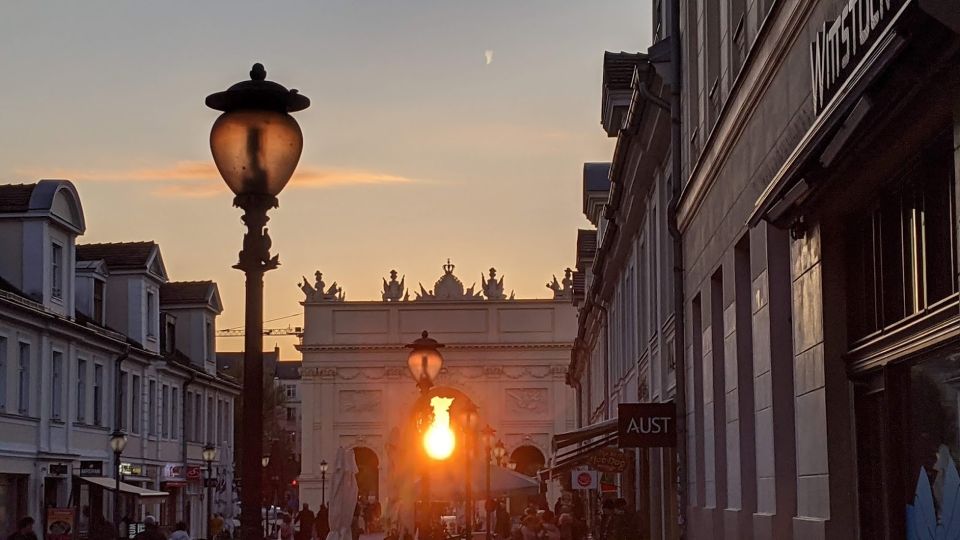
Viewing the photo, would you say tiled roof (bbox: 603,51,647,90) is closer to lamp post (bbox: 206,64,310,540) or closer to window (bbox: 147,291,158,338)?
window (bbox: 147,291,158,338)

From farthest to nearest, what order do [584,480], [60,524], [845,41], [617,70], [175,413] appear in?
[175,413] → [584,480] → [617,70] → [60,524] → [845,41]

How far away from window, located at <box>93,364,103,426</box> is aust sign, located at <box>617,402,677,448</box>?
25.1m

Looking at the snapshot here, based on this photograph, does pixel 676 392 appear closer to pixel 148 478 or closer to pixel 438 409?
pixel 438 409

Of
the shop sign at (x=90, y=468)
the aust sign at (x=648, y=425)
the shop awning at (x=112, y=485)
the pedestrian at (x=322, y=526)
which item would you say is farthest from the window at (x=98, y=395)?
the aust sign at (x=648, y=425)

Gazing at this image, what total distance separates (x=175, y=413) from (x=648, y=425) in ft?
114

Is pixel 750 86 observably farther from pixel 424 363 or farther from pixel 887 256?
pixel 424 363

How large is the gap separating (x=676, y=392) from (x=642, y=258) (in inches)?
366

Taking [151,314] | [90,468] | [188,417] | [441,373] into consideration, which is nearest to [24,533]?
[90,468]

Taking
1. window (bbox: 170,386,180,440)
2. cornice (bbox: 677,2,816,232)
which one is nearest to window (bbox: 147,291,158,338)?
window (bbox: 170,386,180,440)

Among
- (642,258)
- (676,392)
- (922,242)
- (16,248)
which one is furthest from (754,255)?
(16,248)

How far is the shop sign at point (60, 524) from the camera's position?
29516 mm

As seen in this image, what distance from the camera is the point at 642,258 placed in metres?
28.7

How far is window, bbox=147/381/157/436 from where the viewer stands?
4789 centimetres

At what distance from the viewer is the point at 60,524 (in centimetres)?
2962
